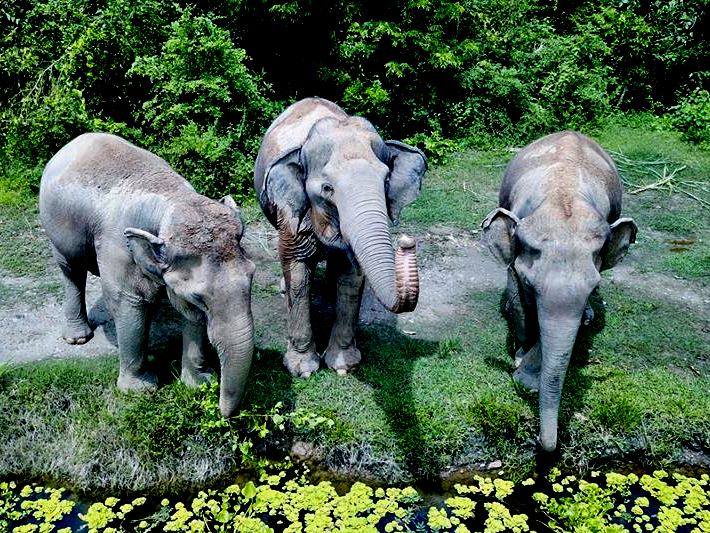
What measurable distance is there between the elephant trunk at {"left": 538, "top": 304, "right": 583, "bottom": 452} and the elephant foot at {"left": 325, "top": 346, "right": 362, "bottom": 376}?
6.32ft

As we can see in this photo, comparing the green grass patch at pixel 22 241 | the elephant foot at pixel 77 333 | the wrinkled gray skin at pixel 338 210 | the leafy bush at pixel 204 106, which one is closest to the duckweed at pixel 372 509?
the wrinkled gray skin at pixel 338 210

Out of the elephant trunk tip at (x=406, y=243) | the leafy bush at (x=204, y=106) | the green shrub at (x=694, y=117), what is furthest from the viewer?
the green shrub at (x=694, y=117)

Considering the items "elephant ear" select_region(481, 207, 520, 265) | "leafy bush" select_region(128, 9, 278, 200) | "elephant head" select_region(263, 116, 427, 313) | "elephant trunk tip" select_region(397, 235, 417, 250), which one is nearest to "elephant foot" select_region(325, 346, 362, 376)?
"elephant head" select_region(263, 116, 427, 313)

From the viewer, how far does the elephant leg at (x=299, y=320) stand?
671 centimetres

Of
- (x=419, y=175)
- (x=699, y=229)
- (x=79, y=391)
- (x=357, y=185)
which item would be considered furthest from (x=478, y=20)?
(x=79, y=391)

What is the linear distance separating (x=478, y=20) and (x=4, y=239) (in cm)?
913

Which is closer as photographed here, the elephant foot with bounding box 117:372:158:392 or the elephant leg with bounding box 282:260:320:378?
the elephant foot with bounding box 117:372:158:392

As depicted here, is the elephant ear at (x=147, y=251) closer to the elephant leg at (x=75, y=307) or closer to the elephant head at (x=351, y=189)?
the elephant head at (x=351, y=189)

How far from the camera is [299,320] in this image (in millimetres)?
6879

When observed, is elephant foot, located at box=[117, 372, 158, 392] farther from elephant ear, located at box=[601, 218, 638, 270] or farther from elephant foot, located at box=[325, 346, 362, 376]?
elephant ear, located at box=[601, 218, 638, 270]

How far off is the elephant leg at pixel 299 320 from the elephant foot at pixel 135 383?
127 cm

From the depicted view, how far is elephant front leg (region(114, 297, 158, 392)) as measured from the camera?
6199mm

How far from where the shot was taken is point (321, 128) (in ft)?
19.8

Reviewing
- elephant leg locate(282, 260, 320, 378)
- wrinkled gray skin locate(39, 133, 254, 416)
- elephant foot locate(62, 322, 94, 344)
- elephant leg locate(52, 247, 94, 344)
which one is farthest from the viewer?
elephant foot locate(62, 322, 94, 344)
